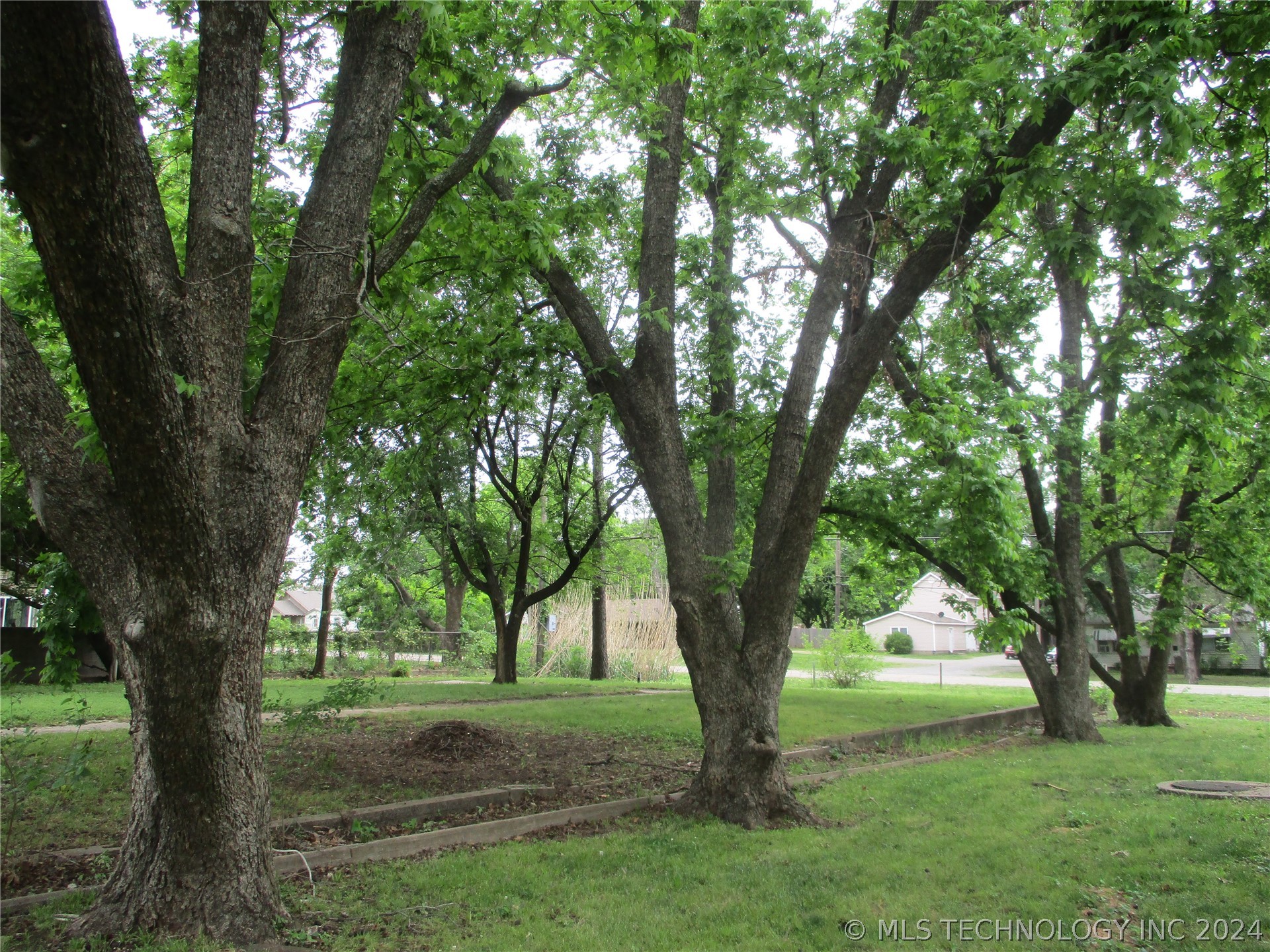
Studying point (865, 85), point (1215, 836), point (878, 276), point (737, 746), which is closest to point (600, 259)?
point (878, 276)

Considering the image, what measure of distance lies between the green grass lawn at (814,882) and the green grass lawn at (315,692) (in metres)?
5.27

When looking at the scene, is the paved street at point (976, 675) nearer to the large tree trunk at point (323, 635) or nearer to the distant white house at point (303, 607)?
the large tree trunk at point (323, 635)

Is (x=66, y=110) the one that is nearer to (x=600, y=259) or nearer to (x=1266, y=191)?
(x=1266, y=191)

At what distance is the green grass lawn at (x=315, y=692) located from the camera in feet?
35.5

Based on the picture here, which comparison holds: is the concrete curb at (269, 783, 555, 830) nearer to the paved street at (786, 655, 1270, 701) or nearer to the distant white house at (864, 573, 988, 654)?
the paved street at (786, 655, 1270, 701)

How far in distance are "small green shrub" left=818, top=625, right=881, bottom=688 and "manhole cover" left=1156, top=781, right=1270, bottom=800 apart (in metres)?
14.2

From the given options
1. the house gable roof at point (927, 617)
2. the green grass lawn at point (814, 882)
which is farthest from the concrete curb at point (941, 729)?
the house gable roof at point (927, 617)

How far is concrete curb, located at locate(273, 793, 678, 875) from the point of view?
5258 millimetres

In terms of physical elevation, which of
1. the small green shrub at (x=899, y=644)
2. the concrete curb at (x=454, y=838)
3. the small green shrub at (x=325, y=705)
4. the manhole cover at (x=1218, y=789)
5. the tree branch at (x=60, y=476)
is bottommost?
A: the small green shrub at (x=899, y=644)

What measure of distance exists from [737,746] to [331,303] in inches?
193

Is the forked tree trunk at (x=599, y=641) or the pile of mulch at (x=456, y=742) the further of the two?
the forked tree trunk at (x=599, y=641)

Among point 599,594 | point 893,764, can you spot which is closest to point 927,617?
point 599,594

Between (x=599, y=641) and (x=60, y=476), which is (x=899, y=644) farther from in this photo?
(x=60, y=476)

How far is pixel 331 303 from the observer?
15.5 feet
